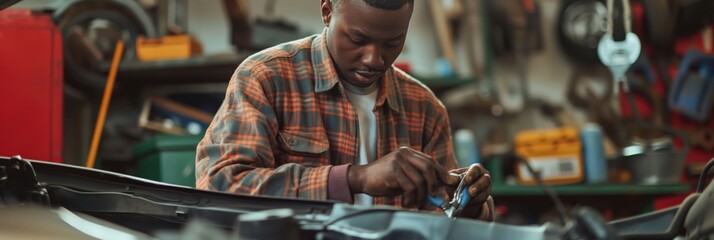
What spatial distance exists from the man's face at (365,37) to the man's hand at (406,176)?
30 cm

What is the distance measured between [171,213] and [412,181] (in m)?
0.36

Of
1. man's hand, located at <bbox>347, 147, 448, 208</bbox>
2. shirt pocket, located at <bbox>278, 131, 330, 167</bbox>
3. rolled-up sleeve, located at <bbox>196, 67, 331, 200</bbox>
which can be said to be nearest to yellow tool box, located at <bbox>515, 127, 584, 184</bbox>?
shirt pocket, located at <bbox>278, 131, 330, 167</bbox>

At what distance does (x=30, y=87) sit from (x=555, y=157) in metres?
2.26

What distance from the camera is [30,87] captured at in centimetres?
300

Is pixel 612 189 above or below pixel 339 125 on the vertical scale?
below

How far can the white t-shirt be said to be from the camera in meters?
1.77

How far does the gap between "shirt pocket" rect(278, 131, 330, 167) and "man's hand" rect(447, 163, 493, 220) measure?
0.95 ft

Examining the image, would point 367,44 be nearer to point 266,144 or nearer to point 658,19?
point 266,144

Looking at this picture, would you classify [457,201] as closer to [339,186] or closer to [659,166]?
[339,186]

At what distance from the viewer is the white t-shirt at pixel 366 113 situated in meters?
1.77

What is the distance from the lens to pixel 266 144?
155 centimetres

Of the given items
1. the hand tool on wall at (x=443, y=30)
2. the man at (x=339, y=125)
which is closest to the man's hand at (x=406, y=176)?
the man at (x=339, y=125)

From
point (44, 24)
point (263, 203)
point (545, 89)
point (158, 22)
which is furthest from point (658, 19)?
Answer: point (263, 203)

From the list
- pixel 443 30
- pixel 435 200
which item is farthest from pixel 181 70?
pixel 435 200
